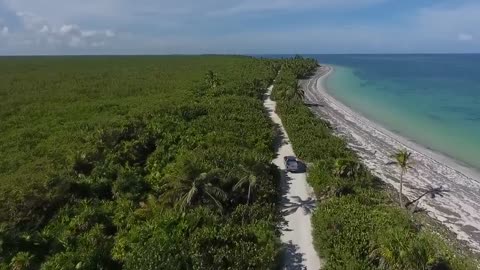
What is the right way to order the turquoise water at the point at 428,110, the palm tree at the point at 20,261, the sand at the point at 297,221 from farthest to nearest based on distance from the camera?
the turquoise water at the point at 428,110 → the sand at the point at 297,221 → the palm tree at the point at 20,261

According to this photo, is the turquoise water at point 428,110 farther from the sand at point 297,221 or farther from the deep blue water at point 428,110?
the sand at point 297,221

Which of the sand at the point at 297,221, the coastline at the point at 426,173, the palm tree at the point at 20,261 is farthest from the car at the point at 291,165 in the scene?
the palm tree at the point at 20,261


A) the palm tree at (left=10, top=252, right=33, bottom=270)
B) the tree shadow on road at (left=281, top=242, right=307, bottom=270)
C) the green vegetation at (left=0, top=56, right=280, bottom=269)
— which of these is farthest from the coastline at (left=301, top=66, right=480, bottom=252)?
the palm tree at (left=10, top=252, right=33, bottom=270)

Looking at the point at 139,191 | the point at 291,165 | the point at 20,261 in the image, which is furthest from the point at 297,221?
the point at 20,261

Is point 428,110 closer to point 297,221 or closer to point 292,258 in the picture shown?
point 297,221

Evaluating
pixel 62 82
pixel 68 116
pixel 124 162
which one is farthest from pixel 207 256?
pixel 62 82

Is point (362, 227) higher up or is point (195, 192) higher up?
point (195, 192)
